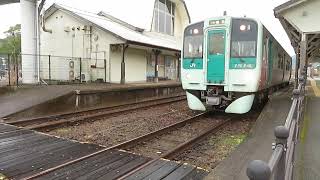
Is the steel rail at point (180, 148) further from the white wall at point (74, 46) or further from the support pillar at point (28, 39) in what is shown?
the white wall at point (74, 46)

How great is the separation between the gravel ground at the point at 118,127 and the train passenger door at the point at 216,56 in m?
2.07

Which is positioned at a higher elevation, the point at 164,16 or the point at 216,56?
the point at 164,16

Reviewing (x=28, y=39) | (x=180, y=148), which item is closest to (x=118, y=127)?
(x=180, y=148)

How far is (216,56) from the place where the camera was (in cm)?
1038

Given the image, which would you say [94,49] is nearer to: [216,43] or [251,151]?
[216,43]

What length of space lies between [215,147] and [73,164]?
129 inches

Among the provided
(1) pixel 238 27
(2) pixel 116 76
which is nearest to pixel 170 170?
(1) pixel 238 27

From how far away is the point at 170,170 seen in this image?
556cm

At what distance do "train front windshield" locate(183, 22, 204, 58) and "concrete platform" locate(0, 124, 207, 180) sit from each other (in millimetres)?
5116

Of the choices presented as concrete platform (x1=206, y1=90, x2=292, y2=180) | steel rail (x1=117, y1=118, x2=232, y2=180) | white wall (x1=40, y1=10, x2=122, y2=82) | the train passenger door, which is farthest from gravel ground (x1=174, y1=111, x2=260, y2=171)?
white wall (x1=40, y1=10, x2=122, y2=82)

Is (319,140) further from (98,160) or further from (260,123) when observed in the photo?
(98,160)

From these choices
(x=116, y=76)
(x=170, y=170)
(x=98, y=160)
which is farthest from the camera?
(x=116, y=76)

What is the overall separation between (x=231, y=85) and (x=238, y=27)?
5.93ft

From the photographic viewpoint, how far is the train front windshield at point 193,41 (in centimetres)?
1070
